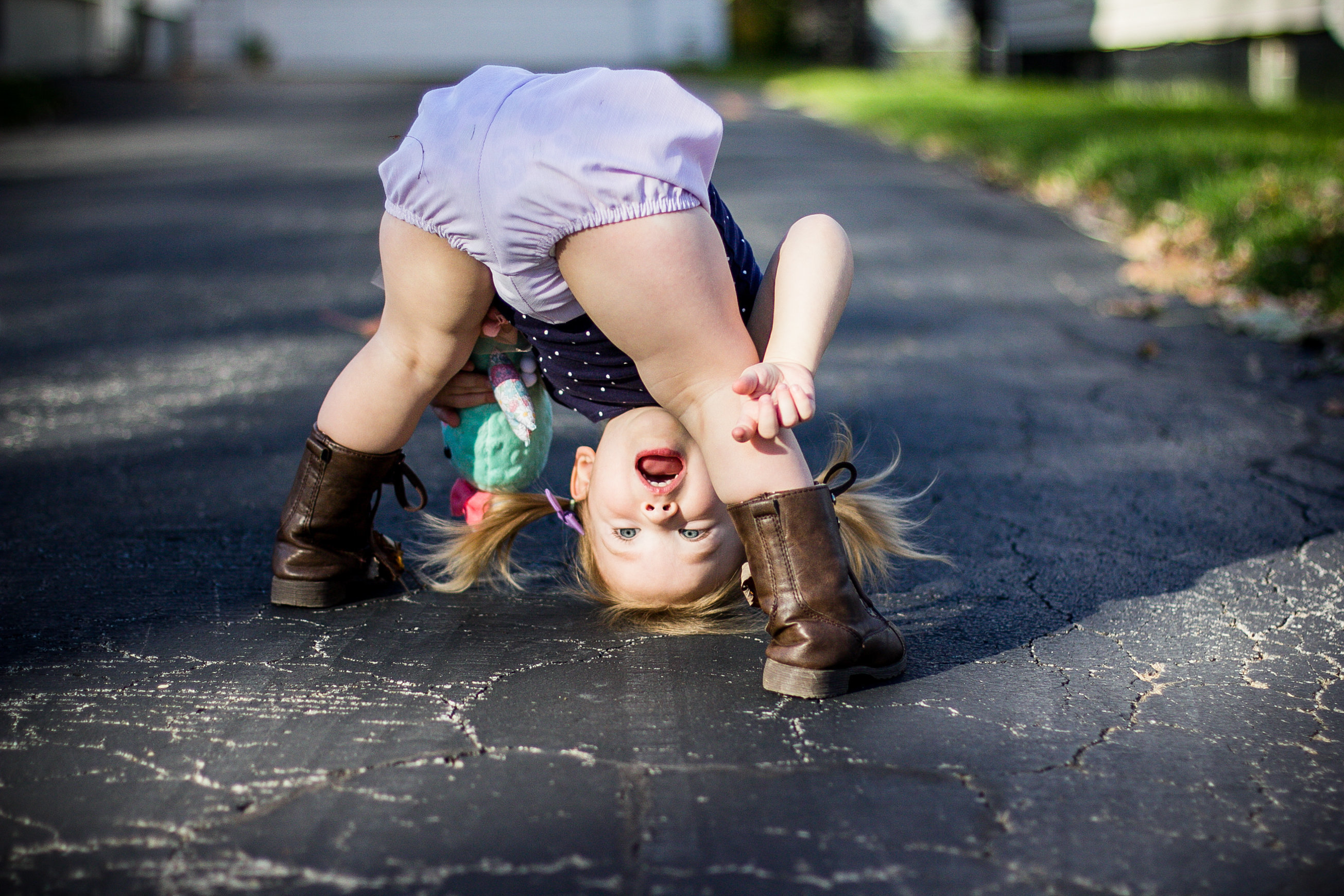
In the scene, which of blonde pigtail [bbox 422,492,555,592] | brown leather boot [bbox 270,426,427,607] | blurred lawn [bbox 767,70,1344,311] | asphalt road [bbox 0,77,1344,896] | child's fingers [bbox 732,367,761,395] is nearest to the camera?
asphalt road [bbox 0,77,1344,896]

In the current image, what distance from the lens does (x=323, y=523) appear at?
2418 mm

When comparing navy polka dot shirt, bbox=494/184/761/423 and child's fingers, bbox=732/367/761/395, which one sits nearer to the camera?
child's fingers, bbox=732/367/761/395

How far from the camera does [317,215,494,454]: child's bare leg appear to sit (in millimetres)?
2178

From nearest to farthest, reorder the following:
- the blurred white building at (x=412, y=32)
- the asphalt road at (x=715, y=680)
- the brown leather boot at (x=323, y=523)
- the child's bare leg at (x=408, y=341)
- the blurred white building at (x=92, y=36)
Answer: the asphalt road at (x=715, y=680) < the child's bare leg at (x=408, y=341) < the brown leather boot at (x=323, y=523) < the blurred white building at (x=92, y=36) < the blurred white building at (x=412, y=32)

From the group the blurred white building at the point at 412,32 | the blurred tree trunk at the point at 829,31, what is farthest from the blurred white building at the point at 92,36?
the blurred tree trunk at the point at 829,31

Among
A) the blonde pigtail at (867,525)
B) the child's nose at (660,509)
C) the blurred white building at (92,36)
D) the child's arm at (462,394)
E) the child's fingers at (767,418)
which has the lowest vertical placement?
the blonde pigtail at (867,525)

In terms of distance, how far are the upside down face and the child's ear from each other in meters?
0.08

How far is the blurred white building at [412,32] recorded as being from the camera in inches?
1117

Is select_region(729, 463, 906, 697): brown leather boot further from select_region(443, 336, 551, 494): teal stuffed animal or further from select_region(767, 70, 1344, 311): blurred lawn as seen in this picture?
select_region(767, 70, 1344, 311): blurred lawn

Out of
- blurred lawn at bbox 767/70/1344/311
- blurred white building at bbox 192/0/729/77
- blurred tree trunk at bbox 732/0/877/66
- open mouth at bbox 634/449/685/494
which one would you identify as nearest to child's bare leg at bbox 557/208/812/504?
open mouth at bbox 634/449/685/494

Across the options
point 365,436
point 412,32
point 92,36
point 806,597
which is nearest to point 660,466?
point 806,597

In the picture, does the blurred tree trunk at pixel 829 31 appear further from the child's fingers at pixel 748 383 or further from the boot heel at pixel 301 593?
the child's fingers at pixel 748 383

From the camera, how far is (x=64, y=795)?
1.74 meters

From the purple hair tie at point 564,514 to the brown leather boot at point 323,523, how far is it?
1.06 feet
